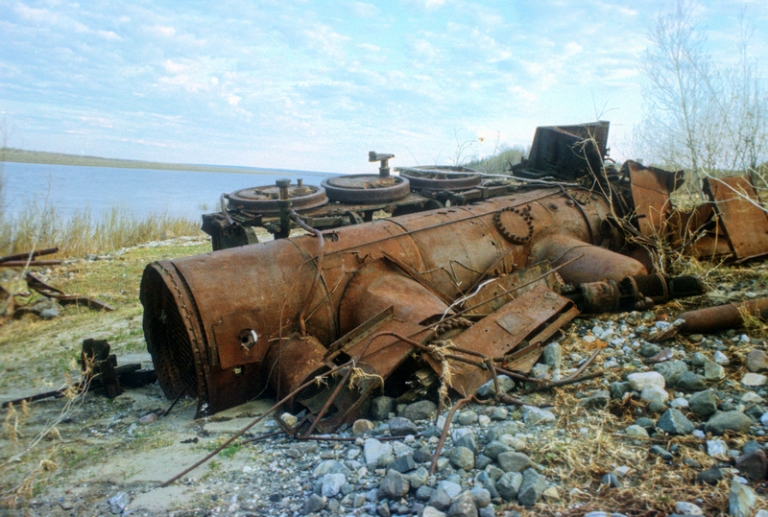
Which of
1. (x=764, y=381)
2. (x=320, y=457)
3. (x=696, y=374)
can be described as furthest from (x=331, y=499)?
(x=764, y=381)

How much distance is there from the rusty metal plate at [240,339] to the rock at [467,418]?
1.50 metres

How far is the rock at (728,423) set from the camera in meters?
2.73

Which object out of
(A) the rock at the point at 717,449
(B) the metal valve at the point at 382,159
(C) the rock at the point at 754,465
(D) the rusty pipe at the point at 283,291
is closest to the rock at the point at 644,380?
(A) the rock at the point at 717,449

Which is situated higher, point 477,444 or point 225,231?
point 225,231

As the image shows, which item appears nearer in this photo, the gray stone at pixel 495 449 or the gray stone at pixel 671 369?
the gray stone at pixel 495 449

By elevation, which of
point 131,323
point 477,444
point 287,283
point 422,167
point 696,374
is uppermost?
point 422,167

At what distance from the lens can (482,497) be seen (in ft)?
7.83

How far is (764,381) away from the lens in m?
3.26

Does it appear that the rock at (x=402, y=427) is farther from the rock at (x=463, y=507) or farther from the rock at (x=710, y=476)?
the rock at (x=710, y=476)

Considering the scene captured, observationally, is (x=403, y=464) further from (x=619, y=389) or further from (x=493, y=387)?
(x=619, y=389)

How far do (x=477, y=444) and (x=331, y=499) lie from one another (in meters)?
0.84

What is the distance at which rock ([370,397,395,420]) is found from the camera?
3.48m

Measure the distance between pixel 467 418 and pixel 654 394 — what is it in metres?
1.11

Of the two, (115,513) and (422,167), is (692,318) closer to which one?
(115,513)
